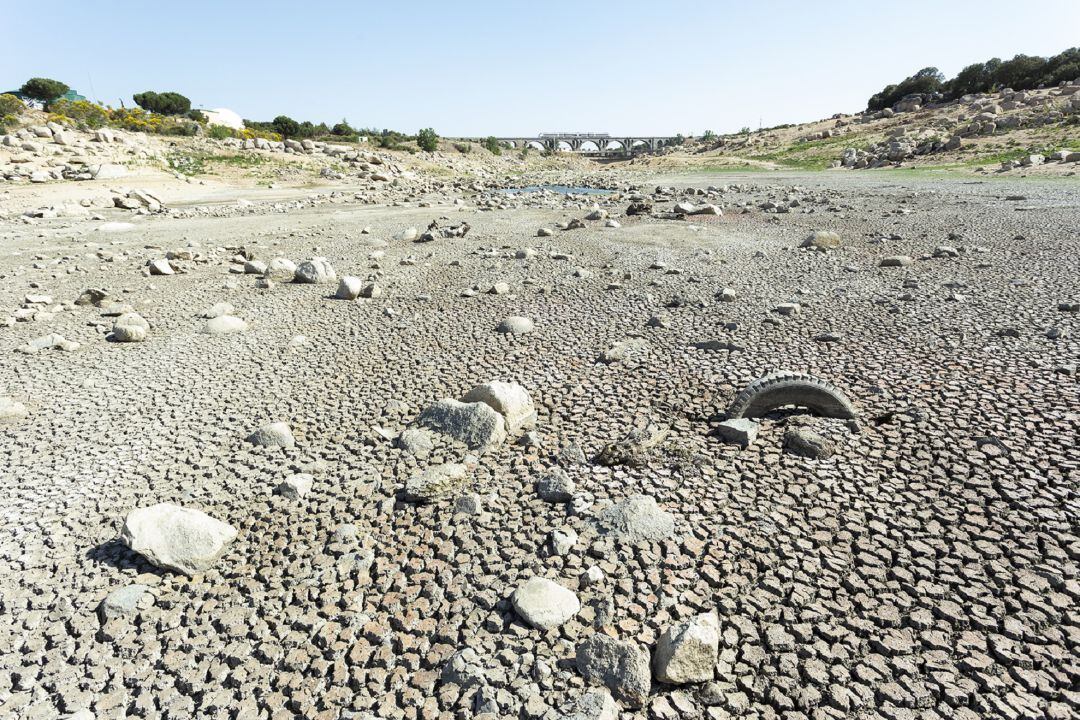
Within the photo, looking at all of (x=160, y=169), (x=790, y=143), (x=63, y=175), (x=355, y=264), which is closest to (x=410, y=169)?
(x=160, y=169)

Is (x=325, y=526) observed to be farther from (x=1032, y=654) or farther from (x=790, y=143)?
(x=790, y=143)

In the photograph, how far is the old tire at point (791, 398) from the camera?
5524 millimetres

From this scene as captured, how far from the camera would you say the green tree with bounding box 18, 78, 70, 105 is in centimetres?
4853

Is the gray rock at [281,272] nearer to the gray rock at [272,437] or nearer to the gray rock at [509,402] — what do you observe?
the gray rock at [272,437]

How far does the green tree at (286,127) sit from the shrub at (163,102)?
7958 millimetres

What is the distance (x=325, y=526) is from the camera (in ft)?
14.6

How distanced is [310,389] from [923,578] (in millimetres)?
6479

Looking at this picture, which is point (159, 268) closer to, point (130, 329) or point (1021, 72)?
point (130, 329)

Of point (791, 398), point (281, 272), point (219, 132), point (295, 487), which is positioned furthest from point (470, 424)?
point (219, 132)

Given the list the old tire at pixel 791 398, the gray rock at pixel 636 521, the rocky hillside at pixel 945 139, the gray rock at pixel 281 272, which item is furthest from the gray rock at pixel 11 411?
the rocky hillside at pixel 945 139

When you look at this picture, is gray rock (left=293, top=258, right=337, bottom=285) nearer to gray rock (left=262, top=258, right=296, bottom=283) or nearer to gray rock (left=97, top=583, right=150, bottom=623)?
gray rock (left=262, top=258, right=296, bottom=283)

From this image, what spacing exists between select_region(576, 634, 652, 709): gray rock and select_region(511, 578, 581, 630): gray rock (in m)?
0.29

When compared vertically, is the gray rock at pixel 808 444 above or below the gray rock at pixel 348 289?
below

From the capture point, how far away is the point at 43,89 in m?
48.8
